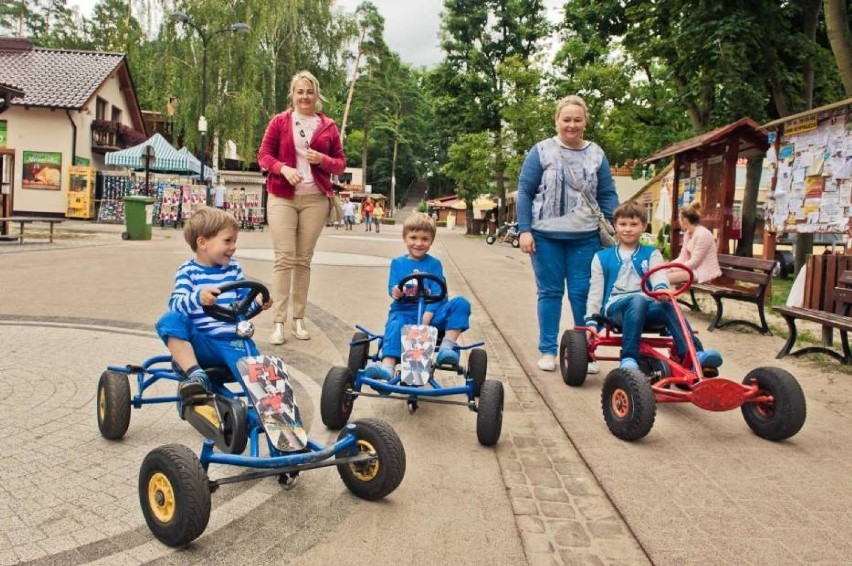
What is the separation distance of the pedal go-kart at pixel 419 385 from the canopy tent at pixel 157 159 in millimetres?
23882

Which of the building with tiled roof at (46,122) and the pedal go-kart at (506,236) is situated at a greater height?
the building with tiled roof at (46,122)

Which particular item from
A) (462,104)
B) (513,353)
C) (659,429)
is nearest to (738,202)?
(462,104)

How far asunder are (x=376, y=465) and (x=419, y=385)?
3.84 ft

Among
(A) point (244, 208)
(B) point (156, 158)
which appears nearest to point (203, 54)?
(B) point (156, 158)

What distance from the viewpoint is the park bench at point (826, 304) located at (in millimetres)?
6219

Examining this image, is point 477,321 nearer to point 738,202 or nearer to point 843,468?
point 843,468

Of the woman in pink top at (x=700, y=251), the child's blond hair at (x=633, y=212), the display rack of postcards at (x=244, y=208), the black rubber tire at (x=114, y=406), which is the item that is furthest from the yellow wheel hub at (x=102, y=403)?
the display rack of postcards at (x=244, y=208)

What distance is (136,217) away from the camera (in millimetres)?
18656

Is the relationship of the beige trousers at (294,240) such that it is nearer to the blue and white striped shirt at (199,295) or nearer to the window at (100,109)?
the blue and white striped shirt at (199,295)

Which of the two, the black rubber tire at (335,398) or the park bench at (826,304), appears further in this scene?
the park bench at (826,304)

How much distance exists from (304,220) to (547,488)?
12.3 feet

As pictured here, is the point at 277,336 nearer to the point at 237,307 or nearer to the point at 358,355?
the point at 358,355

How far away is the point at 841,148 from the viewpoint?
805 centimetres

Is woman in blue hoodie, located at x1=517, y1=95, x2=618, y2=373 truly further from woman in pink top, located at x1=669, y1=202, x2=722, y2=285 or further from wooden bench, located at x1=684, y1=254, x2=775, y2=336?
woman in pink top, located at x1=669, y1=202, x2=722, y2=285
